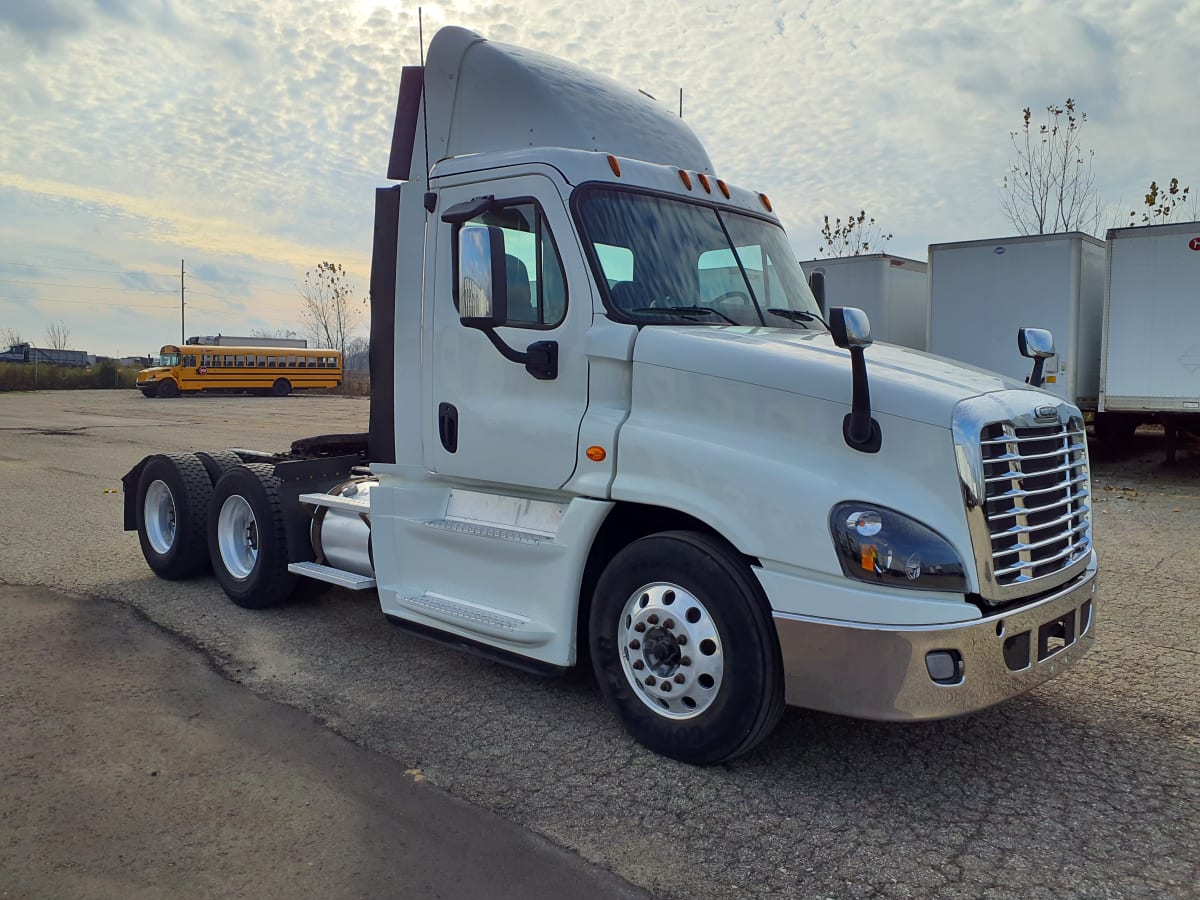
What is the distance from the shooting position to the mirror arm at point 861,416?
3.53 m

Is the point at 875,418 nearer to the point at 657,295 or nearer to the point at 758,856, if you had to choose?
the point at 657,295

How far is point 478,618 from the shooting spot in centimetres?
471

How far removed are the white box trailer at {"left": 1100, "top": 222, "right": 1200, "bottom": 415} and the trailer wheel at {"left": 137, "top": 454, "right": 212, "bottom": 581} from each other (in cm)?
1256

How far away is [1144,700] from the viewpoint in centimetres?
474

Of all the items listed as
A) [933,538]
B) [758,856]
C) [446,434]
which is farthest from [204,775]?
[933,538]

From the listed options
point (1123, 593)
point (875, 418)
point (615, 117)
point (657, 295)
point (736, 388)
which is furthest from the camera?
point (1123, 593)

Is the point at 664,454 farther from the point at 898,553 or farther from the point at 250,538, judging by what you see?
the point at 250,538

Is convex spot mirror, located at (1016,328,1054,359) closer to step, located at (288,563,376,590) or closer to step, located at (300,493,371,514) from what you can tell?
step, located at (300,493,371,514)

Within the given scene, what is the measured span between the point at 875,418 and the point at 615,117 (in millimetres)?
2477

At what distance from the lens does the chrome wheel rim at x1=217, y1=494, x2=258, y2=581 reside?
22.0ft

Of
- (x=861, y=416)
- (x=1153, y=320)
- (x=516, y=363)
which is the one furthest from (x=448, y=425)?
(x=1153, y=320)

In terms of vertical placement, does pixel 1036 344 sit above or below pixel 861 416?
above

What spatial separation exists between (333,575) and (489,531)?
1.60 meters

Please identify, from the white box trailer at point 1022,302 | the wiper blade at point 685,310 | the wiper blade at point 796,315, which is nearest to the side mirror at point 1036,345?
the wiper blade at point 796,315
